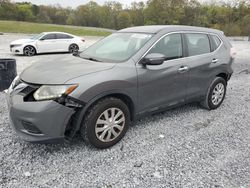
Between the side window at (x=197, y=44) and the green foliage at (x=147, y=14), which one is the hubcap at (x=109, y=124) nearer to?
the side window at (x=197, y=44)

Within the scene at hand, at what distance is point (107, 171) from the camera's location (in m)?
2.58

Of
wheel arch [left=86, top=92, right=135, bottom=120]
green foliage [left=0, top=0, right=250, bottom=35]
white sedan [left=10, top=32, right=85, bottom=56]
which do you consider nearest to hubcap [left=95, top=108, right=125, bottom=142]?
wheel arch [left=86, top=92, right=135, bottom=120]

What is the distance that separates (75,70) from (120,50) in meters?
0.93

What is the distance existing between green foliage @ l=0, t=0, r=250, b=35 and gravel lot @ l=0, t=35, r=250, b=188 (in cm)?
4389

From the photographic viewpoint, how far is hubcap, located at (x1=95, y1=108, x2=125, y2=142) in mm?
2891

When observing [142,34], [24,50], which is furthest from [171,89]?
[24,50]

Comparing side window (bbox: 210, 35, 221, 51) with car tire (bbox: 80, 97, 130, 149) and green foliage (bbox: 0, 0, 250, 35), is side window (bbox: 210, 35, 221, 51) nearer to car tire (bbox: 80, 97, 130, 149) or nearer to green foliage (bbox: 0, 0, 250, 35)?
car tire (bbox: 80, 97, 130, 149)

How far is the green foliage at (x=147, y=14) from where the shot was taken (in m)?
47.0

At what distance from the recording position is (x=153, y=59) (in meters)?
3.08

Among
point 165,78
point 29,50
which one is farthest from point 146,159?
point 29,50

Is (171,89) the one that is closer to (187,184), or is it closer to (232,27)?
(187,184)

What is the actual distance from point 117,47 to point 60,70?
1118 millimetres

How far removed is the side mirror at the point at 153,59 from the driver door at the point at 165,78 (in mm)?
84

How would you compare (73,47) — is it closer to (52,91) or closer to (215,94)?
(215,94)
